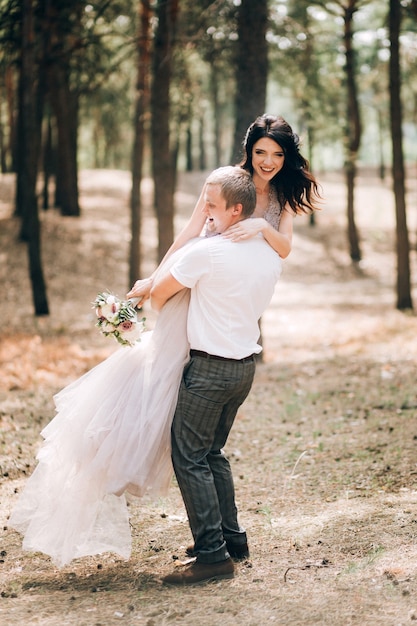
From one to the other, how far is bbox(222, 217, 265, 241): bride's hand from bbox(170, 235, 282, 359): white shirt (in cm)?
4

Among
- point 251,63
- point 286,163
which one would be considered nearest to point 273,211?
point 286,163

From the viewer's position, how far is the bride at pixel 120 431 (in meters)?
4.36

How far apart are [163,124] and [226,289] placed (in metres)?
12.4

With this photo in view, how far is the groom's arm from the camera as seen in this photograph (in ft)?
13.8

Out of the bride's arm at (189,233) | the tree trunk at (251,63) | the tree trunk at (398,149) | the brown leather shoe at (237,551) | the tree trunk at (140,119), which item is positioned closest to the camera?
the bride's arm at (189,233)

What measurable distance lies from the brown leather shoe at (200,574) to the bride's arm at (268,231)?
1.83 meters

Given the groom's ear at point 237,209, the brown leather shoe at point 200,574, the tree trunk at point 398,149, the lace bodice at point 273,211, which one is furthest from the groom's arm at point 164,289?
the tree trunk at point 398,149

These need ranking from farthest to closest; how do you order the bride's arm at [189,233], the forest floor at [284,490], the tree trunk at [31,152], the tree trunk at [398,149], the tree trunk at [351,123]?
the tree trunk at [351,123] → the tree trunk at [398,149] → the tree trunk at [31,152] → the bride's arm at [189,233] → the forest floor at [284,490]

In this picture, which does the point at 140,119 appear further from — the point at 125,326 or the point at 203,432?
the point at 203,432

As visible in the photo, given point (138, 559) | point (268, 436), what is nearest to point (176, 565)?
point (138, 559)

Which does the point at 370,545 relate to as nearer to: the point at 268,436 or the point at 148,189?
the point at 268,436

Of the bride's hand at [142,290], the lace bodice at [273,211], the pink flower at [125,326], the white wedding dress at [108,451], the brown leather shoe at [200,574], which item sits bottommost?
the brown leather shoe at [200,574]

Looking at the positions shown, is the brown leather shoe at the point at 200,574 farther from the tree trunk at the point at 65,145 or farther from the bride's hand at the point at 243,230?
the tree trunk at the point at 65,145

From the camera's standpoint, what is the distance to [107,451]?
4.36 meters
